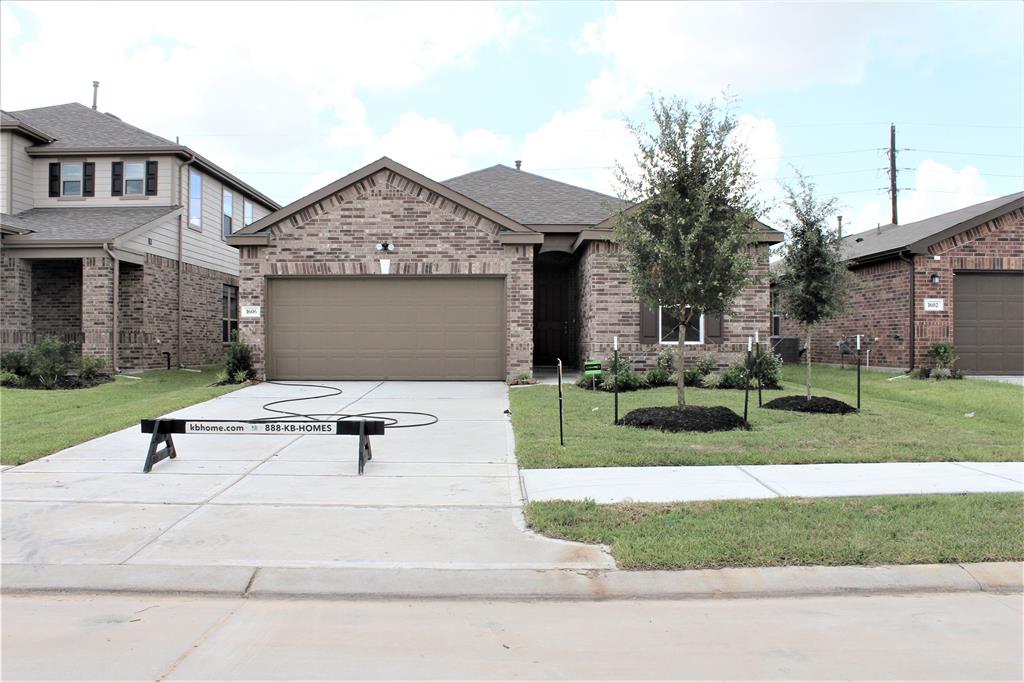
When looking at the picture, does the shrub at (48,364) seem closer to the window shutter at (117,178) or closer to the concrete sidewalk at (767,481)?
the window shutter at (117,178)

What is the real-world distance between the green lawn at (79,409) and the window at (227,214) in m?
7.86

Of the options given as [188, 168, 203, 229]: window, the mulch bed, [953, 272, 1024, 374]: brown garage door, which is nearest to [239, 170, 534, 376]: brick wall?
the mulch bed

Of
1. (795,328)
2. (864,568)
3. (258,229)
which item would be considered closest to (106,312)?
(258,229)

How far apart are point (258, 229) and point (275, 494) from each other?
37.3 feet

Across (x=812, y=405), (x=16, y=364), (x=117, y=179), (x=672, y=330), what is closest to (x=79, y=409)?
(x=16, y=364)

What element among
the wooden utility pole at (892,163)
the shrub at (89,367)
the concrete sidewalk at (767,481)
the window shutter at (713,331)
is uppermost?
the wooden utility pole at (892,163)

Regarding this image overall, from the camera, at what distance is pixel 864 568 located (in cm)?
491

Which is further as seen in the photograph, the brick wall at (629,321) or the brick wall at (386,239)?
→ the brick wall at (629,321)

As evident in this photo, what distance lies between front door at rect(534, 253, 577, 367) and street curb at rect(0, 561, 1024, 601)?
17100 millimetres

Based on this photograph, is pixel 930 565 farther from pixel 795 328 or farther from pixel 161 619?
pixel 795 328

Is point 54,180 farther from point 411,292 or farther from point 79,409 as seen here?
point 411,292

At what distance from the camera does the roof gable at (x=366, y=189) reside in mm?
16781

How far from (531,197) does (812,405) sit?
11.7 meters

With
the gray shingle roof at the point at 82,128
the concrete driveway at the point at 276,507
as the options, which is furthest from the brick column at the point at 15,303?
the concrete driveway at the point at 276,507
